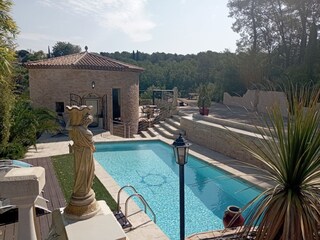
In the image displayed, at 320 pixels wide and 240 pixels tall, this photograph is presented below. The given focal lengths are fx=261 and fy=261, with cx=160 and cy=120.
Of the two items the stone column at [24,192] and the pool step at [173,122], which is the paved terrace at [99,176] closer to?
the stone column at [24,192]

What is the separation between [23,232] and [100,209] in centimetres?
120

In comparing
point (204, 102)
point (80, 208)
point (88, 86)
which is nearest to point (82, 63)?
point (88, 86)

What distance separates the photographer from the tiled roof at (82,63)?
1792 cm

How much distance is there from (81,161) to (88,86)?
15.6m

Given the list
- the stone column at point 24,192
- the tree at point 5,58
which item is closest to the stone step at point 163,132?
the tree at point 5,58

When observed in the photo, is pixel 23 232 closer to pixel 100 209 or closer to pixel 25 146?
pixel 100 209

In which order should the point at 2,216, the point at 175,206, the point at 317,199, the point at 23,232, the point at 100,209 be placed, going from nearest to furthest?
the point at 317,199 < the point at 23,232 < the point at 100,209 < the point at 2,216 < the point at 175,206

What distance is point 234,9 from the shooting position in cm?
3025

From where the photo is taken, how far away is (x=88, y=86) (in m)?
18.8

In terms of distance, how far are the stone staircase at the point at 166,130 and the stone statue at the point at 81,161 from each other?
13470 millimetres

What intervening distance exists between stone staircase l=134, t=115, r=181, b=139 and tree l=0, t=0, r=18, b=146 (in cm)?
993

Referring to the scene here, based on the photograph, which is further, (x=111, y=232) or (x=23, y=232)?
(x=111, y=232)

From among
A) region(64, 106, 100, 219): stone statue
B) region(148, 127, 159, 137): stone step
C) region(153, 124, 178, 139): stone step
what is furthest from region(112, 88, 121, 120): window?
region(64, 106, 100, 219): stone statue

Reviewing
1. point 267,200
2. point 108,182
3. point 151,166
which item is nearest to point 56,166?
point 108,182
